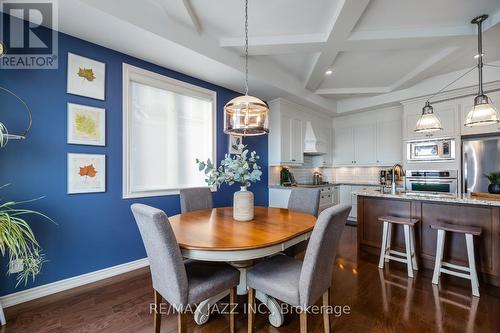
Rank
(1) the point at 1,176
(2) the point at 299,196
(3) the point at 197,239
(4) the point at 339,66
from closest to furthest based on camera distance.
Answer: (3) the point at 197,239
(1) the point at 1,176
(2) the point at 299,196
(4) the point at 339,66

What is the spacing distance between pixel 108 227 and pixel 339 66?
12.8 ft

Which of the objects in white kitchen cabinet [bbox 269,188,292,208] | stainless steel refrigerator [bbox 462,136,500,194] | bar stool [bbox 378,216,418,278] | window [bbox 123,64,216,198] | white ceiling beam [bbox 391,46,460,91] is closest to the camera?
bar stool [bbox 378,216,418,278]

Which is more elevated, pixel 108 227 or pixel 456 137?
pixel 456 137

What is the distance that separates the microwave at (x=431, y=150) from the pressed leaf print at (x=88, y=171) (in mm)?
4971

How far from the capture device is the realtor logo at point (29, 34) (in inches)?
77.5

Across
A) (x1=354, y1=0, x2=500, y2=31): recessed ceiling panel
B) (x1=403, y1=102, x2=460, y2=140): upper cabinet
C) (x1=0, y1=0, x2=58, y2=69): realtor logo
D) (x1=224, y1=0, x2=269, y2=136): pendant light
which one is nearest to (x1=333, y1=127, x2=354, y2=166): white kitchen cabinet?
(x1=403, y1=102, x2=460, y2=140): upper cabinet

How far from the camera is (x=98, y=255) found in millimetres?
2426

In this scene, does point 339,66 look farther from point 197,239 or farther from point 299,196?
point 197,239

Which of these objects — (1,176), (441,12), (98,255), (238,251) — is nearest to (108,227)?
(98,255)

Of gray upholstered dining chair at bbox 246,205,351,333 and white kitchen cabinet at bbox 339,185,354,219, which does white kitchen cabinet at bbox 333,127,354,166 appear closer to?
white kitchen cabinet at bbox 339,185,354,219

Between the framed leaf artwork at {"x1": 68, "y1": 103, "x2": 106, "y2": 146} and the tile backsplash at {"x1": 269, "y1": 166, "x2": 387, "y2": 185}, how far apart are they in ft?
9.73

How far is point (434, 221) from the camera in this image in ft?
8.67

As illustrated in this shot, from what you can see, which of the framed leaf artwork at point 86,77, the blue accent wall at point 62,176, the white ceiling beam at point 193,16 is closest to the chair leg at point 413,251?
the blue accent wall at point 62,176

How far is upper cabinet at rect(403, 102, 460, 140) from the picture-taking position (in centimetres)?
374
